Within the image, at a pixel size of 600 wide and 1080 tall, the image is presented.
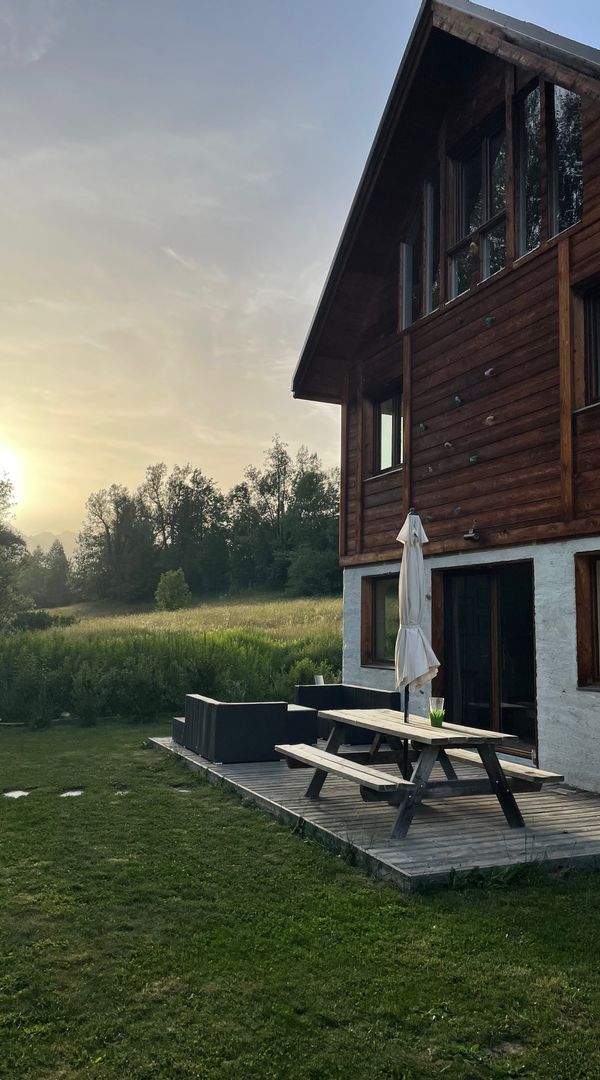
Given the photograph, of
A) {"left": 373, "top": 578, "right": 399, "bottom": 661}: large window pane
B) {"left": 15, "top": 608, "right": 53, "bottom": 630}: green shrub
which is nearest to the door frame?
{"left": 373, "top": 578, "right": 399, "bottom": 661}: large window pane

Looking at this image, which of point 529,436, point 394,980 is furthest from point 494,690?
point 394,980

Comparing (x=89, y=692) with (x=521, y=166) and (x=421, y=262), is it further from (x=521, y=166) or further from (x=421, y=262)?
(x=521, y=166)

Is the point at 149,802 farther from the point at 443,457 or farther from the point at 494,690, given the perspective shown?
the point at 443,457

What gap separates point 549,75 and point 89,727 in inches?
417

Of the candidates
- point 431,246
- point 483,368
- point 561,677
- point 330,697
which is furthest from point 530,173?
point 330,697

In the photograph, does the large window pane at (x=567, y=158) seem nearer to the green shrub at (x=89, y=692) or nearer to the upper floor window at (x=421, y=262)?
the upper floor window at (x=421, y=262)

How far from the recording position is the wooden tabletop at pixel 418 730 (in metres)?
5.62

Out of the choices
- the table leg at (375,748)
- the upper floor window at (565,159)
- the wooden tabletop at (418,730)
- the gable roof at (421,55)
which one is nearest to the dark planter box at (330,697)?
the table leg at (375,748)

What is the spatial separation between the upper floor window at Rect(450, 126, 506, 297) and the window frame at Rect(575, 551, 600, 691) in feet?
12.5

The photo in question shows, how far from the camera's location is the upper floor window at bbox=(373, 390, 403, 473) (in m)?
12.0

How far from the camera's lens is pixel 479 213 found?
33.5ft

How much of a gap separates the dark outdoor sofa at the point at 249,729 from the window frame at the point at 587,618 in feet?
10.1

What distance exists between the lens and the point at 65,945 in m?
3.99

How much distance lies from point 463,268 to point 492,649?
191 inches
